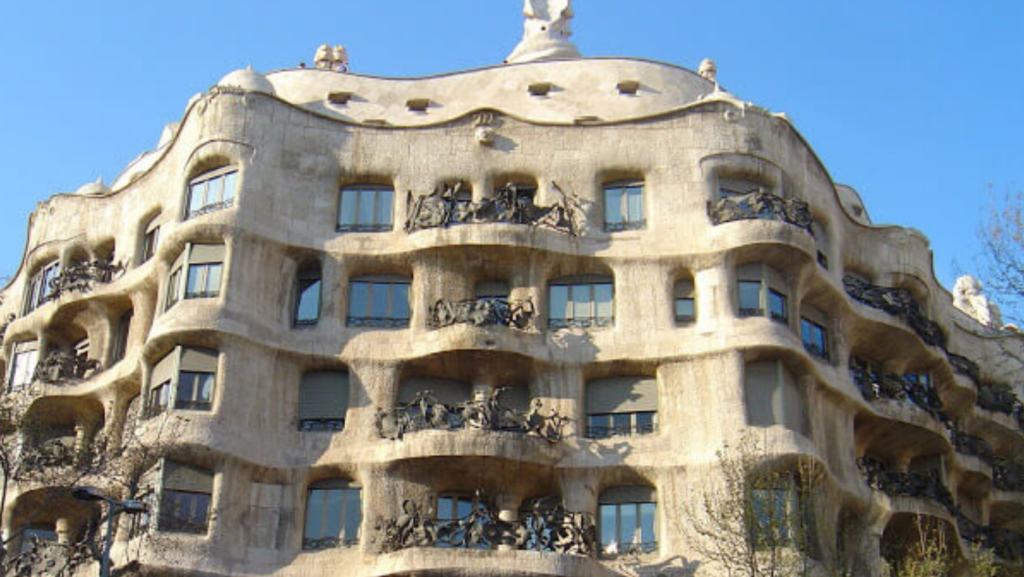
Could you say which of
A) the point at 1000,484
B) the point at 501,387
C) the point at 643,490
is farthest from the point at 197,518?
the point at 1000,484

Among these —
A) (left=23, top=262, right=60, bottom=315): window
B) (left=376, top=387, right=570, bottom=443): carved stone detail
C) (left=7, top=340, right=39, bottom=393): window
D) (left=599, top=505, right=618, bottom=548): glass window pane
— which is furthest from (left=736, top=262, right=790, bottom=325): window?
(left=23, top=262, right=60, bottom=315): window

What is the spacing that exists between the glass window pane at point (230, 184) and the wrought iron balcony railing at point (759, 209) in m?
12.1

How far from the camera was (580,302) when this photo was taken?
38.1 metres

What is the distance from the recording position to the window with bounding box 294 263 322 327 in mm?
37844

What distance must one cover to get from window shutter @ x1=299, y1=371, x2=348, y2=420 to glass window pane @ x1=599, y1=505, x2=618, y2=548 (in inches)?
262

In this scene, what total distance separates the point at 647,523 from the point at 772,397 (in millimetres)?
4230

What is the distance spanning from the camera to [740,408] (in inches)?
1390

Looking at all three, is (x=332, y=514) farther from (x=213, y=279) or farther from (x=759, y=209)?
(x=759, y=209)

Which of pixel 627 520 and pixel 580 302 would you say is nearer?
pixel 627 520

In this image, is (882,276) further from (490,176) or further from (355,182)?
(355,182)

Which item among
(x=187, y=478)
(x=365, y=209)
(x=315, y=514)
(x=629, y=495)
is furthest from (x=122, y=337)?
(x=629, y=495)

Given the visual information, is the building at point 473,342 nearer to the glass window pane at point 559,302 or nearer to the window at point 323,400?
the window at point 323,400

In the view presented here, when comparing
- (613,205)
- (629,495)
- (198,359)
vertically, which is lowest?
(629,495)

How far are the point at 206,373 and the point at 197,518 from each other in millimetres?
3502
